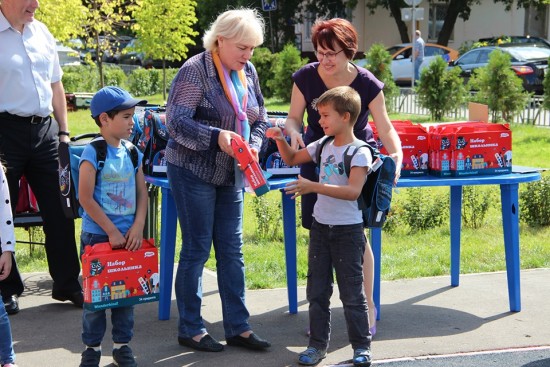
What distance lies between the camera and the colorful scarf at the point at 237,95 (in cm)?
477

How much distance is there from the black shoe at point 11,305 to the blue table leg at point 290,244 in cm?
179

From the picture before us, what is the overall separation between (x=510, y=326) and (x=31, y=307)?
3126 millimetres

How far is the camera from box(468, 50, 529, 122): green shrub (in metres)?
16.4

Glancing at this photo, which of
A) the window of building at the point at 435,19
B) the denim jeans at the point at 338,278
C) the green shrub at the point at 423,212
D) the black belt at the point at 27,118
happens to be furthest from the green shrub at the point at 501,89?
the window of building at the point at 435,19

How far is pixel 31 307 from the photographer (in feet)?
19.3

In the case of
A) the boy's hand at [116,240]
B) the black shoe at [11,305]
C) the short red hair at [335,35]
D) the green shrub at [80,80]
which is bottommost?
the black shoe at [11,305]

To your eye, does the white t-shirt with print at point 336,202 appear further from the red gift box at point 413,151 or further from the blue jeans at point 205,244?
the red gift box at point 413,151

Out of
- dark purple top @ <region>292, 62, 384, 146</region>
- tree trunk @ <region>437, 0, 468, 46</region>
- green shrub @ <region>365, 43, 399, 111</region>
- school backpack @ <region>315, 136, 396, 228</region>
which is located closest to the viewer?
school backpack @ <region>315, 136, 396, 228</region>

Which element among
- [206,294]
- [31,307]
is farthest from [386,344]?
[31,307]

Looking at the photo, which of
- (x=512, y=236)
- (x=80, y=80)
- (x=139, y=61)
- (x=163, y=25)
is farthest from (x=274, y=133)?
(x=139, y=61)

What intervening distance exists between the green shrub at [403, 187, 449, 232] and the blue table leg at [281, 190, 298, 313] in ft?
9.95

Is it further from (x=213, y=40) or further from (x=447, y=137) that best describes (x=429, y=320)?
(x=213, y=40)

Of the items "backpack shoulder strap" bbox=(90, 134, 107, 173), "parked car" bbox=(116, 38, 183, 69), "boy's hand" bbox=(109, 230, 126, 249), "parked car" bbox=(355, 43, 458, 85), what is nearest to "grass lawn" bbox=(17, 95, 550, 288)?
"boy's hand" bbox=(109, 230, 126, 249)

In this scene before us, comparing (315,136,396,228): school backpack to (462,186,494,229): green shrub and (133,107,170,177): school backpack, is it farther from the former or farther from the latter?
(462,186,494,229): green shrub
